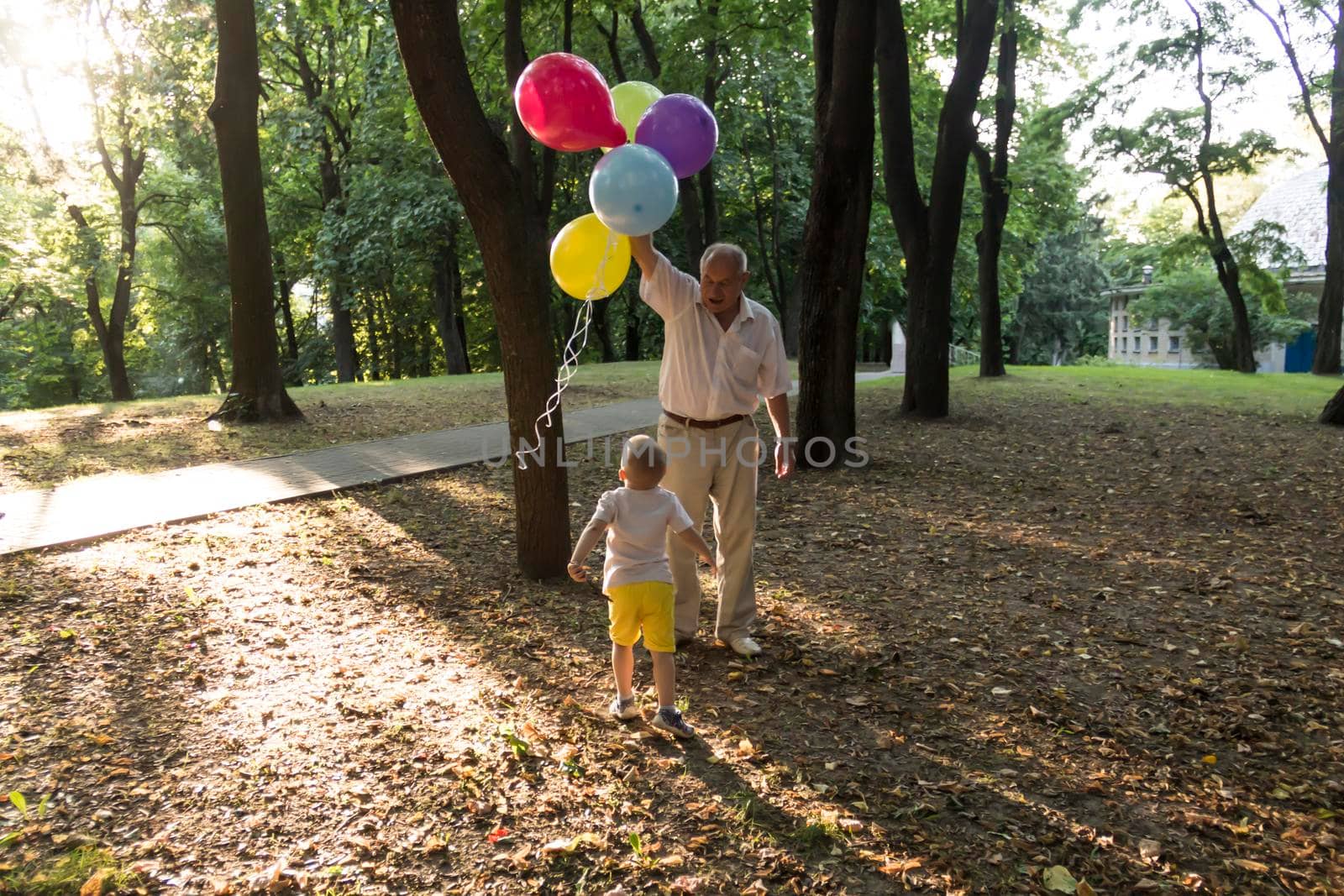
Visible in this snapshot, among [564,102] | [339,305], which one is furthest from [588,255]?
[339,305]

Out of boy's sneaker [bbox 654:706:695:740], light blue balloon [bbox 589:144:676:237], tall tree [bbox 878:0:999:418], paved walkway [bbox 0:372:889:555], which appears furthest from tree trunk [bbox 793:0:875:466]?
boy's sneaker [bbox 654:706:695:740]

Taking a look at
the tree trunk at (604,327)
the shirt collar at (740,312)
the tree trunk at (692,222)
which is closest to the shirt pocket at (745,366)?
the shirt collar at (740,312)

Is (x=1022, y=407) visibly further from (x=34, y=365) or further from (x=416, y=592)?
(x=34, y=365)

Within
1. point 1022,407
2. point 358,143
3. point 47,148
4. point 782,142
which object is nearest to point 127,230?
point 47,148

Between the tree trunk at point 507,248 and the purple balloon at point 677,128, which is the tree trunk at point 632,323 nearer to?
the tree trunk at point 507,248

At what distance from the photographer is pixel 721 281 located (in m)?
4.21

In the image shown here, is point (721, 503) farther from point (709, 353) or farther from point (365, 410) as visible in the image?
point (365, 410)

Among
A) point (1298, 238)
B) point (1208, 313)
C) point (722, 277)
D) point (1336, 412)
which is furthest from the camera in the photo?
point (1298, 238)

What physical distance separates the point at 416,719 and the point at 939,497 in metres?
5.79

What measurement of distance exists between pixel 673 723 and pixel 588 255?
7.80 feet

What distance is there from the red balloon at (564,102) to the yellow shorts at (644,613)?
2.13 m

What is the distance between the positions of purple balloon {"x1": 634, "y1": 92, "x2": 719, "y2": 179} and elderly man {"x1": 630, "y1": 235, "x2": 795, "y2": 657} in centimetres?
55

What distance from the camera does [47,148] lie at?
18.4 meters

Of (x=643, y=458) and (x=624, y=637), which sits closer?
(x=643, y=458)
